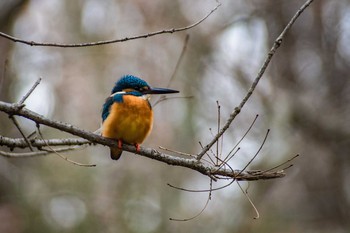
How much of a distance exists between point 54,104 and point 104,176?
1555 millimetres

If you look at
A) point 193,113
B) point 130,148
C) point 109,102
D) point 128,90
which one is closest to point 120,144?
point 130,148

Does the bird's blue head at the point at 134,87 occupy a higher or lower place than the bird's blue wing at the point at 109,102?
higher

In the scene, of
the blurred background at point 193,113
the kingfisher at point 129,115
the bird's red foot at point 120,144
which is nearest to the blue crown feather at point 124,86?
the kingfisher at point 129,115

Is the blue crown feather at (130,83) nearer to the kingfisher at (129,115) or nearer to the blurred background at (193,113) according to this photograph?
the kingfisher at (129,115)

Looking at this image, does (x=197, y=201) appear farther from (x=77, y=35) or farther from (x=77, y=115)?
(x=77, y=35)

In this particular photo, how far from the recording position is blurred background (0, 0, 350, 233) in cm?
721

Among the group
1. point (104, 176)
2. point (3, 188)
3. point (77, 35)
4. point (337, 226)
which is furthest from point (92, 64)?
point (337, 226)

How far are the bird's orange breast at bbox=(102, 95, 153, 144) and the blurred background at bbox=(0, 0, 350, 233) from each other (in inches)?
139

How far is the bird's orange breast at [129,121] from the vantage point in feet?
11.6

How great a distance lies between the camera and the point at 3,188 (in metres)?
7.31

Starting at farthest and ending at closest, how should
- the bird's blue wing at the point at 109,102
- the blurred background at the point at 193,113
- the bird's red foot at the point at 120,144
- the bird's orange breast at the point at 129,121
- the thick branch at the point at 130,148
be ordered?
the blurred background at the point at 193,113 → the bird's blue wing at the point at 109,102 → the bird's orange breast at the point at 129,121 → the bird's red foot at the point at 120,144 → the thick branch at the point at 130,148

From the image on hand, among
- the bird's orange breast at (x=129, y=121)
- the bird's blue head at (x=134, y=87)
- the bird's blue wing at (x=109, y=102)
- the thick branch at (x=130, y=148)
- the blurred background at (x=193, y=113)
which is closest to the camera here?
the thick branch at (x=130, y=148)

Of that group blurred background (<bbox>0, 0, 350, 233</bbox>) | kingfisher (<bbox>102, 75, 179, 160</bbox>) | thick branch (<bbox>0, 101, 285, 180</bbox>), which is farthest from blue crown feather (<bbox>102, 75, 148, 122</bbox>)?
blurred background (<bbox>0, 0, 350, 233</bbox>)

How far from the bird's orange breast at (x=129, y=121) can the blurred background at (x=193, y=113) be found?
3.54 metres
